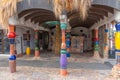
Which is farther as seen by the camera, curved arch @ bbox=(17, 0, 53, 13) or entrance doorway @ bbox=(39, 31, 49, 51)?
entrance doorway @ bbox=(39, 31, 49, 51)

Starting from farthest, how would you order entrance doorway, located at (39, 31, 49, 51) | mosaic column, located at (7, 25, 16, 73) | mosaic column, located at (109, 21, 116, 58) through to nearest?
1. entrance doorway, located at (39, 31, 49, 51)
2. mosaic column, located at (109, 21, 116, 58)
3. mosaic column, located at (7, 25, 16, 73)

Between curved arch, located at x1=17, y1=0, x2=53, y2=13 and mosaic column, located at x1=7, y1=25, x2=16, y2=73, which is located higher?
curved arch, located at x1=17, y1=0, x2=53, y2=13

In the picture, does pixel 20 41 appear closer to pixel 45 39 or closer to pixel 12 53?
pixel 12 53

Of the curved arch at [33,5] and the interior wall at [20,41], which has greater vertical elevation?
the curved arch at [33,5]

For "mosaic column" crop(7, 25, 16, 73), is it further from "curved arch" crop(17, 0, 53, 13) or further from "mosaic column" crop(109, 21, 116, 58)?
"mosaic column" crop(109, 21, 116, 58)

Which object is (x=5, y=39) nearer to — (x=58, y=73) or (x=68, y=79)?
(x=58, y=73)

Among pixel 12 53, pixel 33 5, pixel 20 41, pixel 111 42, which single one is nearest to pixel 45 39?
pixel 20 41

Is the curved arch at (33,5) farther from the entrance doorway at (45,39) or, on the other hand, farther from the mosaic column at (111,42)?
the entrance doorway at (45,39)

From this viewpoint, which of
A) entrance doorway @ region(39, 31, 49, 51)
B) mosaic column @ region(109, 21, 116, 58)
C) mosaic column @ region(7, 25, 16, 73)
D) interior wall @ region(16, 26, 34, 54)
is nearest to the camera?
mosaic column @ region(7, 25, 16, 73)

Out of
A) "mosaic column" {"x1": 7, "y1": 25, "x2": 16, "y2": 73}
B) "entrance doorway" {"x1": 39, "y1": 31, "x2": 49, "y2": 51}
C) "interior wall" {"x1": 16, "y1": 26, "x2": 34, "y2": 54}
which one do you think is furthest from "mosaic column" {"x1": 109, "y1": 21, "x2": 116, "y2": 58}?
"entrance doorway" {"x1": 39, "y1": 31, "x2": 49, "y2": 51}

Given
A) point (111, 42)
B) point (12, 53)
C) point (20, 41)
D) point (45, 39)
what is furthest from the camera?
point (45, 39)

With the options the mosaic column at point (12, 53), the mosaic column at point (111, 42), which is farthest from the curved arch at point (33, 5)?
the mosaic column at point (111, 42)

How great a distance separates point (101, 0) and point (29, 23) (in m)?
7.39

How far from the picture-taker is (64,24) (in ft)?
35.9
